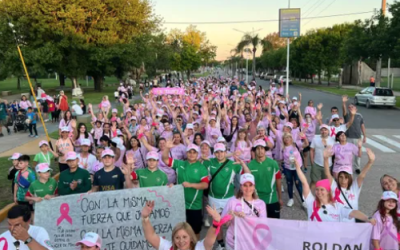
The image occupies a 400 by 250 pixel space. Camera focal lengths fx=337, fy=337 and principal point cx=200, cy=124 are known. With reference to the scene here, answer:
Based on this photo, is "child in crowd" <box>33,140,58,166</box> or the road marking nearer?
"child in crowd" <box>33,140,58,166</box>

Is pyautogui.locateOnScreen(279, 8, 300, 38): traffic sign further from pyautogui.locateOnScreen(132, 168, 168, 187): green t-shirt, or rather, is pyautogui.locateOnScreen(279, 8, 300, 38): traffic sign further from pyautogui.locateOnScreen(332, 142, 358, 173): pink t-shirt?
pyautogui.locateOnScreen(132, 168, 168, 187): green t-shirt

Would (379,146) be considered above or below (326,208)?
below

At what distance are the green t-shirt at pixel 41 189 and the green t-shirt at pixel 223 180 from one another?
2491 mm

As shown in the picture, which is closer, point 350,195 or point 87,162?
point 350,195

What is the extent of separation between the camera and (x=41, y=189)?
17.1 ft

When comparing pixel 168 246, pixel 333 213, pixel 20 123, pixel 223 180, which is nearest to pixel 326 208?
pixel 333 213

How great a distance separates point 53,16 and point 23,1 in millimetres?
2926

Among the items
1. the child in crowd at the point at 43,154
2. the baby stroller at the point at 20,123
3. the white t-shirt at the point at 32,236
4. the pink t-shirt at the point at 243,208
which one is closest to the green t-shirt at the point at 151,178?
the pink t-shirt at the point at 243,208

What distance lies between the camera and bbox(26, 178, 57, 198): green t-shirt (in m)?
5.18

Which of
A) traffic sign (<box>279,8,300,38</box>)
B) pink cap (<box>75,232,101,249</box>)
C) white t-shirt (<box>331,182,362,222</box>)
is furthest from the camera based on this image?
traffic sign (<box>279,8,300,38</box>)

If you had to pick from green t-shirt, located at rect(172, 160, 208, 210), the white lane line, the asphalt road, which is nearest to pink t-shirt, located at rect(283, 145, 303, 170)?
the asphalt road

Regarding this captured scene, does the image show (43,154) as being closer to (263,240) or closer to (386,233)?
(263,240)

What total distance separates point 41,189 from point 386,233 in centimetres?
482

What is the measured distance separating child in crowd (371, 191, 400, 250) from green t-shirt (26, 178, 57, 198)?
456 centimetres
